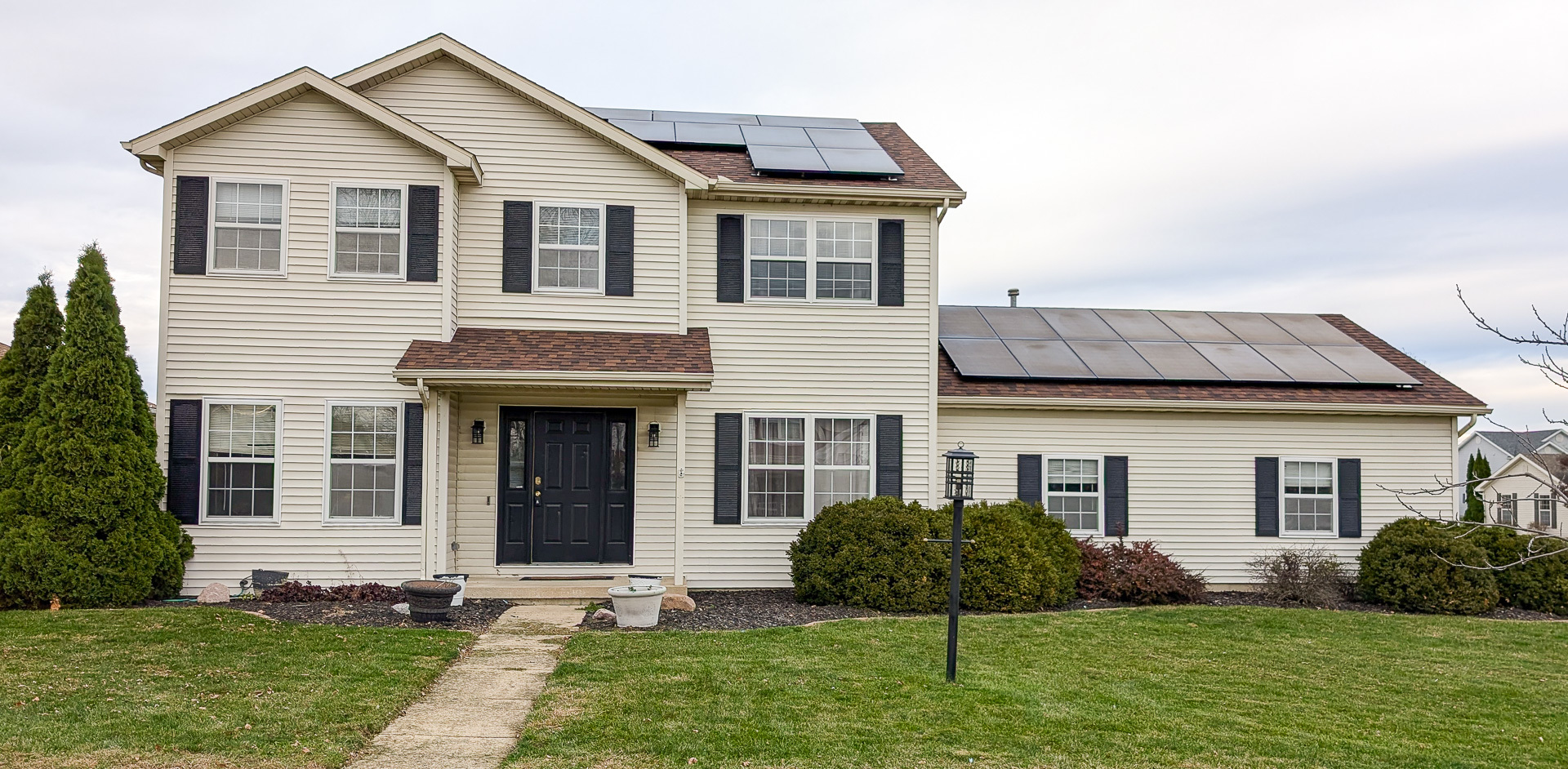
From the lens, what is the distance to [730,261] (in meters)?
13.3

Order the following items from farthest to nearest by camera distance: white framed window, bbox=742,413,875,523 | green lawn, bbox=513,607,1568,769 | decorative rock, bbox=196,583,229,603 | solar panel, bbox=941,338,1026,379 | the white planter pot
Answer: solar panel, bbox=941,338,1026,379, white framed window, bbox=742,413,875,523, decorative rock, bbox=196,583,229,603, the white planter pot, green lawn, bbox=513,607,1568,769

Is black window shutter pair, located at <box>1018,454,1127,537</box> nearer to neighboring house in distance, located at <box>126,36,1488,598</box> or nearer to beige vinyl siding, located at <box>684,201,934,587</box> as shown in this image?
neighboring house in distance, located at <box>126,36,1488,598</box>

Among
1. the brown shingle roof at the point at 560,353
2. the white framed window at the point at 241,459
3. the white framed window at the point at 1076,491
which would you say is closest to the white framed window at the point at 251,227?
the white framed window at the point at 241,459

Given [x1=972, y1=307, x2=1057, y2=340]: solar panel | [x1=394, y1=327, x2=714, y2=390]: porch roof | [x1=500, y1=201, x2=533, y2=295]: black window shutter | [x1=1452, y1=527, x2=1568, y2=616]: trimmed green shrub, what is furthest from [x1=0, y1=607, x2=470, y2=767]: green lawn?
[x1=1452, y1=527, x2=1568, y2=616]: trimmed green shrub

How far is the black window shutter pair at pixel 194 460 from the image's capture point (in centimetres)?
1159

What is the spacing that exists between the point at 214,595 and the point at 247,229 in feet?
13.9

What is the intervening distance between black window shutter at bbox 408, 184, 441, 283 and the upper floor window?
4.78 feet

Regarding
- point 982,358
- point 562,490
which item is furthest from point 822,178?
point 562,490

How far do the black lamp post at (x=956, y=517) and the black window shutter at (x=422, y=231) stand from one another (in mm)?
6990

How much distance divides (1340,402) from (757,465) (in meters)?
8.40

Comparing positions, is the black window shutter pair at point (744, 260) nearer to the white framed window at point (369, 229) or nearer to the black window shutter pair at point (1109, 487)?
the black window shutter pair at point (1109, 487)

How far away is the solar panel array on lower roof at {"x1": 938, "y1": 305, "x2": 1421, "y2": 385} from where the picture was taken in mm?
14875

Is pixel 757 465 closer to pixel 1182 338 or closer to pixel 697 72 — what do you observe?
pixel 1182 338

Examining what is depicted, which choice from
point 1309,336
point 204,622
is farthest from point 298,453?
point 1309,336
